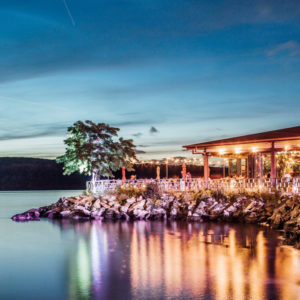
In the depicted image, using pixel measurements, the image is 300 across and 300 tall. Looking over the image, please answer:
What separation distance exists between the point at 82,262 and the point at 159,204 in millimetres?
11636

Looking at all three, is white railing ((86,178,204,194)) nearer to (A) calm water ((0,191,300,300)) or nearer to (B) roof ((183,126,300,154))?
(B) roof ((183,126,300,154))

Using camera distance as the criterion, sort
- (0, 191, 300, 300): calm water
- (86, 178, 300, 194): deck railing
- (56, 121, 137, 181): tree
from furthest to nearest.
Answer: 1. (56, 121, 137, 181): tree
2. (86, 178, 300, 194): deck railing
3. (0, 191, 300, 300): calm water

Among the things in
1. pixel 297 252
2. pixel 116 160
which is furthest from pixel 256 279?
pixel 116 160

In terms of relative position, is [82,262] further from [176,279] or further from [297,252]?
[297,252]

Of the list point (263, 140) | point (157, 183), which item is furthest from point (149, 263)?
point (157, 183)

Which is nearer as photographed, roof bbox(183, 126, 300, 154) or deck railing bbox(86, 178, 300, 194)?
roof bbox(183, 126, 300, 154)

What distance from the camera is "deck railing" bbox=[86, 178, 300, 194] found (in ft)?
73.4

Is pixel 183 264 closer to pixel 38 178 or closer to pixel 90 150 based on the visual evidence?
pixel 90 150

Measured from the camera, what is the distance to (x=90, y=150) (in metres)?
33.0

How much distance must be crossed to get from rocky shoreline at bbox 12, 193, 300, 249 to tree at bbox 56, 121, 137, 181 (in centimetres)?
507

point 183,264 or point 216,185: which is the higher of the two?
point 216,185

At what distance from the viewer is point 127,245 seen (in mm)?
16969

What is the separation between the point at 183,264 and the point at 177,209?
38.1 ft

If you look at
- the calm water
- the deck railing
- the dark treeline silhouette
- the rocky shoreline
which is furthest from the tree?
the dark treeline silhouette
